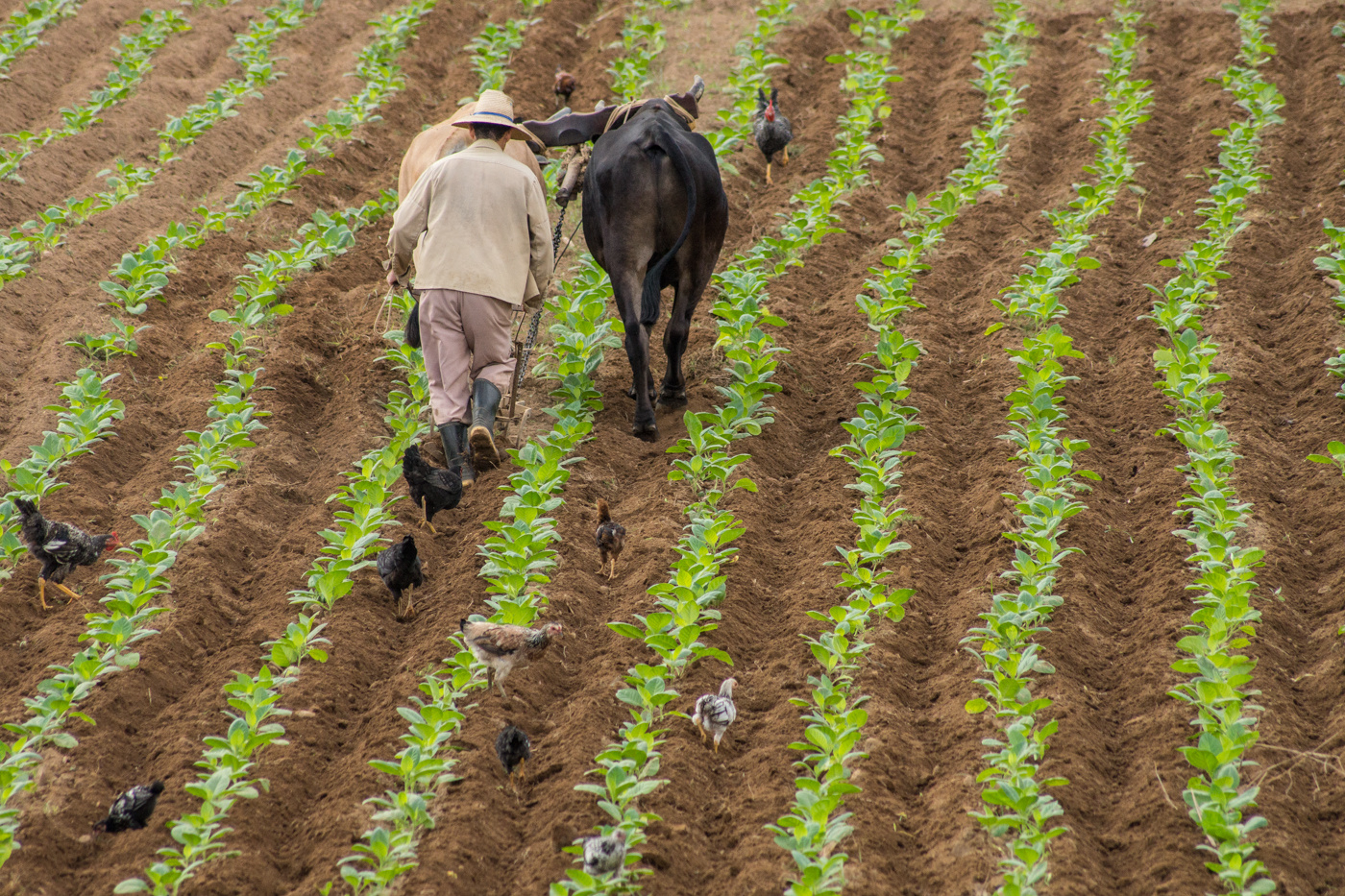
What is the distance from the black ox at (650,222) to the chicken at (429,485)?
130cm

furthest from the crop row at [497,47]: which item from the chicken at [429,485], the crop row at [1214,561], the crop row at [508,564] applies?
the crop row at [1214,561]

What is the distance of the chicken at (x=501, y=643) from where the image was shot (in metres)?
4.76

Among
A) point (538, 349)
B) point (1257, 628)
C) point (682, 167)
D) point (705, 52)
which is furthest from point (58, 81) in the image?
point (1257, 628)

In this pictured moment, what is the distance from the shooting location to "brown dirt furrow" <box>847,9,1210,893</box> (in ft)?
13.8

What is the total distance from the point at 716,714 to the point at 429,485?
219cm

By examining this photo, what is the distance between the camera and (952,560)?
228 inches

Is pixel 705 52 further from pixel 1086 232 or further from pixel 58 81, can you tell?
pixel 58 81

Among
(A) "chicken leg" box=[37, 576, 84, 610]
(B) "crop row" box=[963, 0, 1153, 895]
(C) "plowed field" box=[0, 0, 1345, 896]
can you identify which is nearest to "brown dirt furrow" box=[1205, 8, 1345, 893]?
(C) "plowed field" box=[0, 0, 1345, 896]

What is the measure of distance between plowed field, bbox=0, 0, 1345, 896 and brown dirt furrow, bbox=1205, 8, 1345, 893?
20mm

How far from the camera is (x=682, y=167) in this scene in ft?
21.5

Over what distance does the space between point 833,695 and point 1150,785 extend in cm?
125

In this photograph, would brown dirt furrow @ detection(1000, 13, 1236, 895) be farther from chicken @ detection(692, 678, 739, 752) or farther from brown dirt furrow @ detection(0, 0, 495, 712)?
brown dirt furrow @ detection(0, 0, 495, 712)

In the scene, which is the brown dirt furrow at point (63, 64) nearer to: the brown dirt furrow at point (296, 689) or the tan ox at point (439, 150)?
the tan ox at point (439, 150)

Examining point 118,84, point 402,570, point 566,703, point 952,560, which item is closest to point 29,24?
point 118,84
